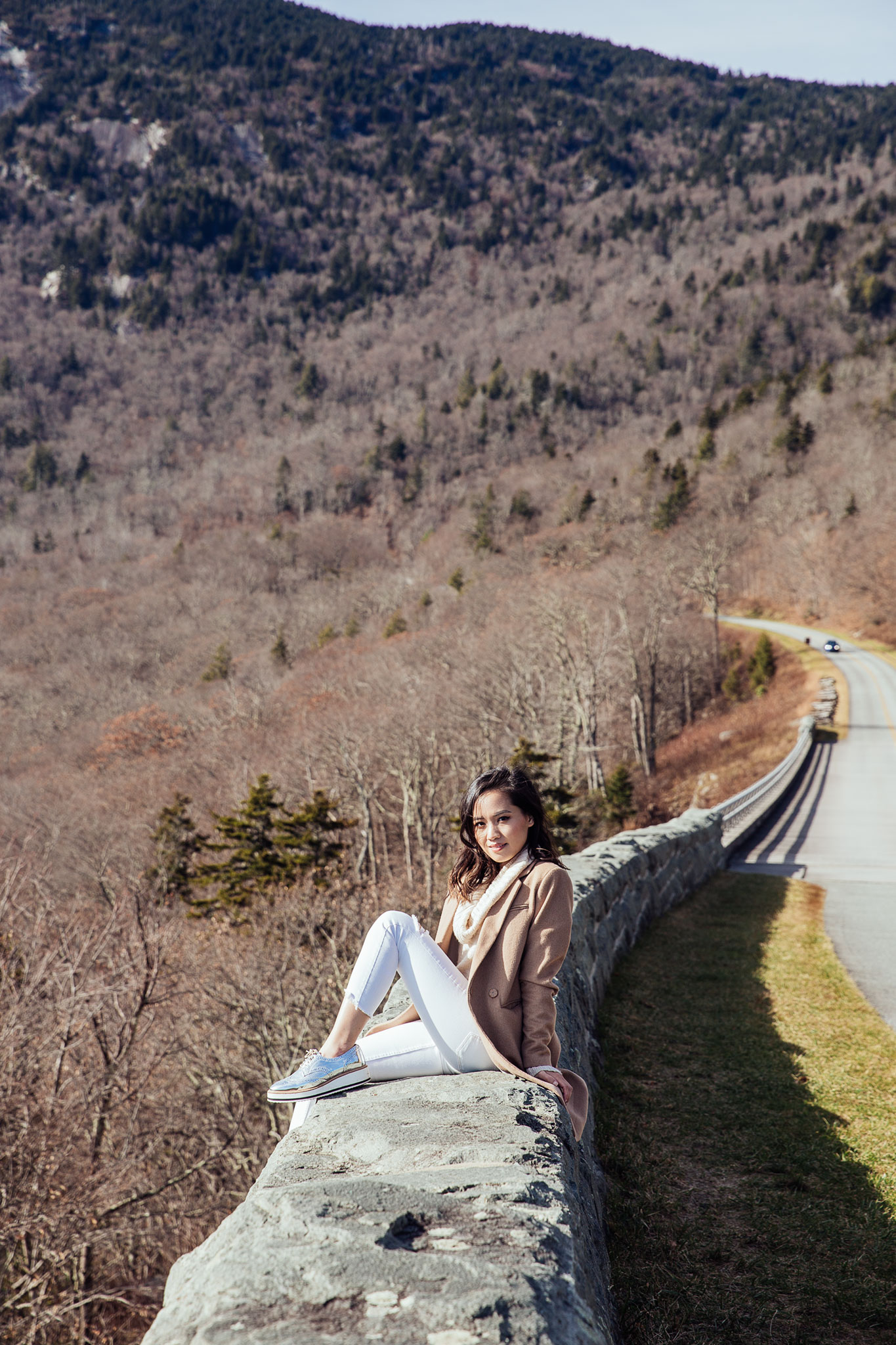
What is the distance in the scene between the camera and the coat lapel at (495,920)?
352 cm

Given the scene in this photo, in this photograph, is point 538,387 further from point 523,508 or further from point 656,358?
point 523,508

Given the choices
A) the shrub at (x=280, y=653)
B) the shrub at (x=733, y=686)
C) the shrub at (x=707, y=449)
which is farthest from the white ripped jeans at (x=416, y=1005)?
the shrub at (x=707, y=449)

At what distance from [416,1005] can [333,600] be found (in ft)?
282

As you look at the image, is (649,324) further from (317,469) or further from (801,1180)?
(801,1180)

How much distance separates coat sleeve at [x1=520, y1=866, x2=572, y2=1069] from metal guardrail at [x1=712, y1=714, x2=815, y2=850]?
11488mm

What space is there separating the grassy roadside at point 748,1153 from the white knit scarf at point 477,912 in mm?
1519

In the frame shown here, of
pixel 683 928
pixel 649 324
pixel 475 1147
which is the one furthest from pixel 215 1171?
pixel 649 324

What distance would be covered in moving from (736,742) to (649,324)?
13766 cm

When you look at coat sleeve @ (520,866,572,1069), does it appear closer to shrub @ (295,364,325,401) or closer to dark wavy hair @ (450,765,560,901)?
dark wavy hair @ (450,765,560,901)

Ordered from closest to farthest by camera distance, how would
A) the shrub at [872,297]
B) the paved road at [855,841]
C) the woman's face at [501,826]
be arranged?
the woman's face at [501,826] → the paved road at [855,841] → the shrub at [872,297]

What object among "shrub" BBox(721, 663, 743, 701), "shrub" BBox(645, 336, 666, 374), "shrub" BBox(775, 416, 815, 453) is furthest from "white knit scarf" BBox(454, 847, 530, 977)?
"shrub" BBox(645, 336, 666, 374)

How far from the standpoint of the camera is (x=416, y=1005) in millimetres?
3596

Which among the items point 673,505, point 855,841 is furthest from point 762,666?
point 673,505

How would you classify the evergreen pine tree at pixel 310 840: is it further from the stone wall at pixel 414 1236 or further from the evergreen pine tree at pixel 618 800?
the stone wall at pixel 414 1236
